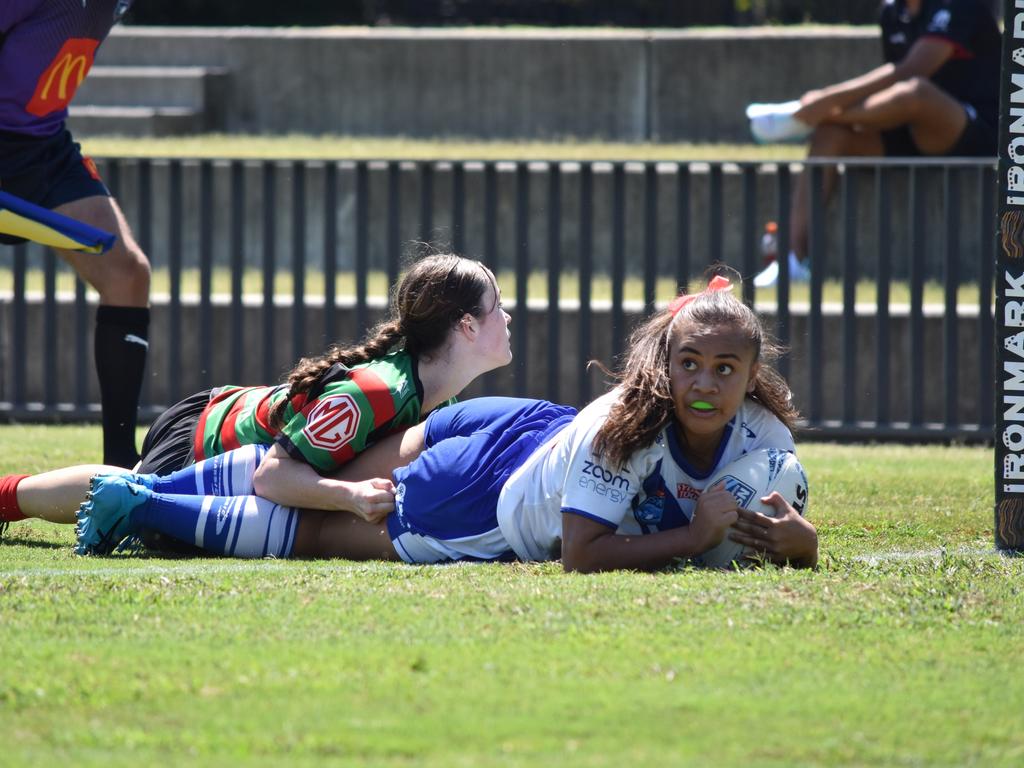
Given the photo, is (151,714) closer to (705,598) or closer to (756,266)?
(705,598)

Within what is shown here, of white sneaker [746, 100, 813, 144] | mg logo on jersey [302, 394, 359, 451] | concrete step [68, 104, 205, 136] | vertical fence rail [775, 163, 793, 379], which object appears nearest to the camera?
mg logo on jersey [302, 394, 359, 451]

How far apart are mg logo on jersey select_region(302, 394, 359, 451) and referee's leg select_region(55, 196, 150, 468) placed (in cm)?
135

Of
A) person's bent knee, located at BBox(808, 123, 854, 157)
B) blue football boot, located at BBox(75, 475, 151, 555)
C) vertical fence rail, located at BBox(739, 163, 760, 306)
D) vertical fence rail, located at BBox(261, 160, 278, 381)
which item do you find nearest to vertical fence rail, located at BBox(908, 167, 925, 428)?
vertical fence rail, located at BBox(739, 163, 760, 306)

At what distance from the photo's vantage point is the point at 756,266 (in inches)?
339

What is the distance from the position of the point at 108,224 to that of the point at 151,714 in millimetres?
3200

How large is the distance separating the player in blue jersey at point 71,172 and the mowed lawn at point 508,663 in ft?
4.66

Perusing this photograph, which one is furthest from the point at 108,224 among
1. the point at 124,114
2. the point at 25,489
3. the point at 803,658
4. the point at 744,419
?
the point at 124,114

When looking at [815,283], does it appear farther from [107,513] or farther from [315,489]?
[107,513]

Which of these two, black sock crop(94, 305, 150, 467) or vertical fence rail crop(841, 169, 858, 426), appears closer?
black sock crop(94, 305, 150, 467)

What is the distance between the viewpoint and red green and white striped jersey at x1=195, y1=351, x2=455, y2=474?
479cm

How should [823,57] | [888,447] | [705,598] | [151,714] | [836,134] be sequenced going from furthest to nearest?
[823,57]
[836,134]
[888,447]
[705,598]
[151,714]

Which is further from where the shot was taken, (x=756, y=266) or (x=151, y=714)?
(x=756, y=266)

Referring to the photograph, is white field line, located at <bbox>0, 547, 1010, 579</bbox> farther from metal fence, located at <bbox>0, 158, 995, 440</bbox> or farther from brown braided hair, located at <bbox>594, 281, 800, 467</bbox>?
metal fence, located at <bbox>0, 158, 995, 440</bbox>

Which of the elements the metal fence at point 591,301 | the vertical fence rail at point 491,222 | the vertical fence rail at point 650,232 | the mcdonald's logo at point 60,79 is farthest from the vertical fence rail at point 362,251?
the mcdonald's logo at point 60,79
